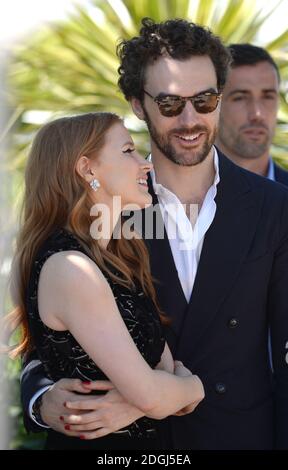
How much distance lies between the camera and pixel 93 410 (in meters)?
2.42

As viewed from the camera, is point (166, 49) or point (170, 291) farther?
point (166, 49)

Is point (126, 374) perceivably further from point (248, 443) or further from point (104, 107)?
point (104, 107)

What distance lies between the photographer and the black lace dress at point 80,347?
7.82 feet

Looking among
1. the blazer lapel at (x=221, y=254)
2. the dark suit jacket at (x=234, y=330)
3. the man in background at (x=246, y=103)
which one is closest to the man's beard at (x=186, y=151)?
the blazer lapel at (x=221, y=254)

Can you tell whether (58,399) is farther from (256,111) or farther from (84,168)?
(256,111)

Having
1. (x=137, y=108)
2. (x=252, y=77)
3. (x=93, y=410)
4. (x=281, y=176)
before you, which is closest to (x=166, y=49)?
(x=137, y=108)

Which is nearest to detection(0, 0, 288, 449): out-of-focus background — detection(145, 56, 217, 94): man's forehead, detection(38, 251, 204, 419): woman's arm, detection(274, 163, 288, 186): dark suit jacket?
detection(274, 163, 288, 186): dark suit jacket

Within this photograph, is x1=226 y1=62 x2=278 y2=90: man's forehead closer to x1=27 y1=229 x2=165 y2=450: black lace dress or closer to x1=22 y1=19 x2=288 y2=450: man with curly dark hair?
x1=22 y1=19 x2=288 y2=450: man with curly dark hair

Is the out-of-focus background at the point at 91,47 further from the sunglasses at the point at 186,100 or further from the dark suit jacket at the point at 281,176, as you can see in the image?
the sunglasses at the point at 186,100

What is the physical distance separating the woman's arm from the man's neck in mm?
752

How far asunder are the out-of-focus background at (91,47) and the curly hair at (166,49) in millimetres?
3719

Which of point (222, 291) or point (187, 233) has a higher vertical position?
point (187, 233)

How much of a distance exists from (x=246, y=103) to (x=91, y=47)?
2.79 meters

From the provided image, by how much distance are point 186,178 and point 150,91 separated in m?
0.33
